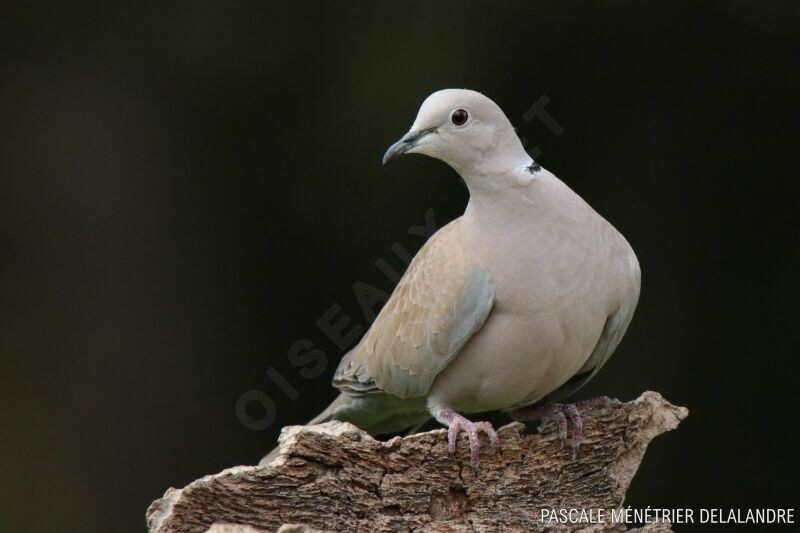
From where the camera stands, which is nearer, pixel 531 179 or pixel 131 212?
pixel 531 179

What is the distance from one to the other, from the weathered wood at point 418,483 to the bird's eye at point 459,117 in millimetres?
849

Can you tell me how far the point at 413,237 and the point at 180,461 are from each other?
146cm

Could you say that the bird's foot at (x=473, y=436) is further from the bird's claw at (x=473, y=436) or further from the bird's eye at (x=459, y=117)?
the bird's eye at (x=459, y=117)

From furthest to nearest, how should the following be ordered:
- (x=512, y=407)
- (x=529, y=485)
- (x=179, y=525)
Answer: (x=512, y=407)
(x=529, y=485)
(x=179, y=525)

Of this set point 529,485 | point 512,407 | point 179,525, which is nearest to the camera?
point 179,525

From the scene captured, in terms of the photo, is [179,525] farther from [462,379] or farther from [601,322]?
[601,322]

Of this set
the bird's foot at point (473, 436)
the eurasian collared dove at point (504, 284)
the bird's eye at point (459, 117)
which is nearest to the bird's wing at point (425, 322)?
the eurasian collared dove at point (504, 284)

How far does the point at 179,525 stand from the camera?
307 cm

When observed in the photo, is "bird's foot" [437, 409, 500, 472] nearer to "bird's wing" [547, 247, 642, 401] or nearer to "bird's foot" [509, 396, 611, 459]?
"bird's foot" [509, 396, 611, 459]

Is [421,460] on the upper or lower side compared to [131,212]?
lower

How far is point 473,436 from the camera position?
10.9 feet

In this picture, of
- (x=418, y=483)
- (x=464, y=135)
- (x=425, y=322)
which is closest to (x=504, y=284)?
(x=425, y=322)

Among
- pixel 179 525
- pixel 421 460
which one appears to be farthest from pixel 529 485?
pixel 179 525

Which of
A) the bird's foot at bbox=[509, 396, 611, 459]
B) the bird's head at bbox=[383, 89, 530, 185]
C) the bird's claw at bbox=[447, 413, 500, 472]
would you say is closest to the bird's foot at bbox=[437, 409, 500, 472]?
the bird's claw at bbox=[447, 413, 500, 472]
